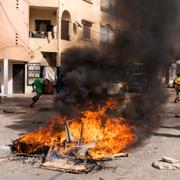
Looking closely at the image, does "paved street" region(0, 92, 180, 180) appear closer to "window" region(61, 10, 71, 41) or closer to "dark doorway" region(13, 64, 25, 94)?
"dark doorway" region(13, 64, 25, 94)

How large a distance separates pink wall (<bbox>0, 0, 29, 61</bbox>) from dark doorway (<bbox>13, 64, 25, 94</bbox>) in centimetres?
126

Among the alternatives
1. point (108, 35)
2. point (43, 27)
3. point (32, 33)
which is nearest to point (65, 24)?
point (43, 27)

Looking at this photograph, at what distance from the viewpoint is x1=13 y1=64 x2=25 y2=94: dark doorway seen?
2941cm

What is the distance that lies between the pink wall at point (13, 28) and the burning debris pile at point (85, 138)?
18.2m

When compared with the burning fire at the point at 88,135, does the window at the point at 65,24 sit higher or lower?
higher

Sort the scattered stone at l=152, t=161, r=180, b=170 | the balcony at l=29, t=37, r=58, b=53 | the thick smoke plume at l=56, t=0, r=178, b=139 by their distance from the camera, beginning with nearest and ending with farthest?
1. the scattered stone at l=152, t=161, r=180, b=170
2. the thick smoke plume at l=56, t=0, r=178, b=139
3. the balcony at l=29, t=37, r=58, b=53

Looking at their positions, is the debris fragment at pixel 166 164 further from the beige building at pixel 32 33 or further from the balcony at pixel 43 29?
the balcony at pixel 43 29

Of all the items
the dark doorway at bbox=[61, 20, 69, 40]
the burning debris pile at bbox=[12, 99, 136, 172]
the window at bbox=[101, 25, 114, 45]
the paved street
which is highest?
the dark doorway at bbox=[61, 20, 69, 40]

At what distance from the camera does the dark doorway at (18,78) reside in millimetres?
29406

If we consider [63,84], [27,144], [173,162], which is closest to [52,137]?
[27,144]

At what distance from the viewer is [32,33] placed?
98.6ft

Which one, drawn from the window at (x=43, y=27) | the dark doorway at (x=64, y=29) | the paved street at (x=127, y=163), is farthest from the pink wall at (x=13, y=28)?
the paved street at (x=127, y=163)

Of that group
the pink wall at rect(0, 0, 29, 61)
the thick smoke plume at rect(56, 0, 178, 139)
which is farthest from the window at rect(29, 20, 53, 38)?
the thick smoke plume at rect(56, 0, 178, 139)

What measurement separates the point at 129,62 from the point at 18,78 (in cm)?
2037
